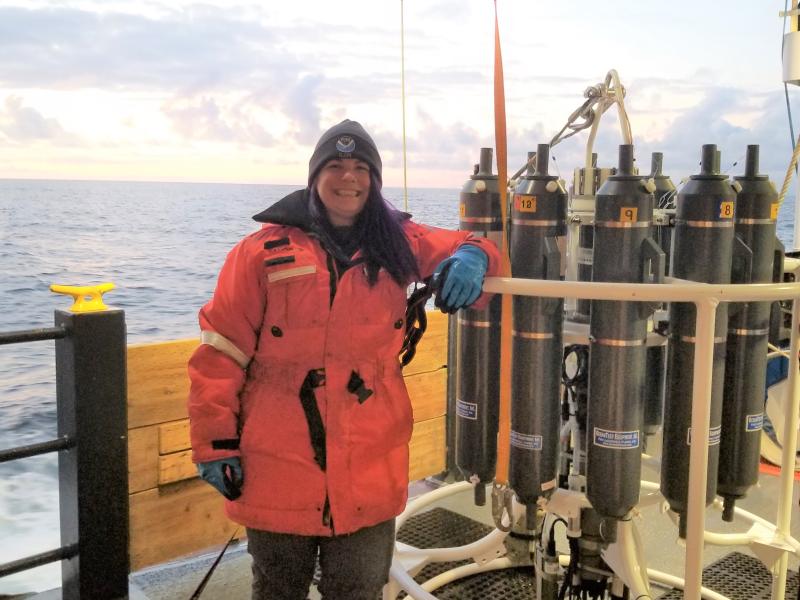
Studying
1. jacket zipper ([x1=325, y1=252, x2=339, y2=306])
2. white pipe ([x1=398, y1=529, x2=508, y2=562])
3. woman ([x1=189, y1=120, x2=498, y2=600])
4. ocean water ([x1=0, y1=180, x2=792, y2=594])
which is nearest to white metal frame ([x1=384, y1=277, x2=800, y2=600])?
woman ([x1=189, y1=120, x2=498, y2=600])

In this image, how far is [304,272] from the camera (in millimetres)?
1481

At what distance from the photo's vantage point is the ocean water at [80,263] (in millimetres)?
3562

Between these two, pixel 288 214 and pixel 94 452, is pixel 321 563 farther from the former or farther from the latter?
pixel 94 452

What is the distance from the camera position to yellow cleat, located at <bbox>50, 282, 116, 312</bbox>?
1993mm

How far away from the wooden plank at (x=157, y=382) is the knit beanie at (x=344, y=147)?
0.92 meters

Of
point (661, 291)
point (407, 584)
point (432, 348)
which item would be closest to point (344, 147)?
point (661, 291)

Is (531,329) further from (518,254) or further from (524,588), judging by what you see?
(524,588)

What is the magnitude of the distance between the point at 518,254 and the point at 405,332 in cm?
30

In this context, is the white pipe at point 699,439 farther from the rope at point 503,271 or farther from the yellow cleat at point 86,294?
the yellow cleat at point 86,294

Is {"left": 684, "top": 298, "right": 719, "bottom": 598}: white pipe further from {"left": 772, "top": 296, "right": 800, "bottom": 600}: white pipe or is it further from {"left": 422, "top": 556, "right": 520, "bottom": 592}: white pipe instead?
{"left": 422, "top": 556, "right": 520, "bottom": 592}: white pipe

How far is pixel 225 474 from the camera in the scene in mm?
1475

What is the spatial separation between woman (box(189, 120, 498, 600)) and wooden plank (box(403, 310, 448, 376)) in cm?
147

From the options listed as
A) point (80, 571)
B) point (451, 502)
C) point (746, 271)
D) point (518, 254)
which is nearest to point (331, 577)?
point (518, 254)

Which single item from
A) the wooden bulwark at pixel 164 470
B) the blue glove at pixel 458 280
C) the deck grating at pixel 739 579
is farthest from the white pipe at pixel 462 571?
the blue glove at pixel 458 280
